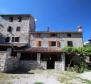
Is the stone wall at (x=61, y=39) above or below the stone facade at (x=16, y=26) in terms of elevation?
below

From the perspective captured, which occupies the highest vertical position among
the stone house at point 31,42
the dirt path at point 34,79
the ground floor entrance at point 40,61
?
the stone house at point 31,42

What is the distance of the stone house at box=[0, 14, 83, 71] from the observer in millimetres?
30547

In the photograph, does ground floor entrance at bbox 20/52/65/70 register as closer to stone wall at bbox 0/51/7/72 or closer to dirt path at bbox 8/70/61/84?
stone wall at bbox 0/51/7/72

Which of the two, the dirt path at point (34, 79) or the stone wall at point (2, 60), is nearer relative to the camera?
the dirt path at point (34, 79)

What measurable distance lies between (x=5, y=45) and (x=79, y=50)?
16302mm

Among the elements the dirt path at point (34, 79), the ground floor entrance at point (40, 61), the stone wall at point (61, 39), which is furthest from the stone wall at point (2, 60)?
the stone wall at point (61, 39)

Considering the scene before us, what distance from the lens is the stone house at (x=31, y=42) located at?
100 feet

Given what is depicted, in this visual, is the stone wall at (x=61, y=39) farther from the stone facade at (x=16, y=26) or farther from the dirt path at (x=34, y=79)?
the dirt path at (x=34, y=79)

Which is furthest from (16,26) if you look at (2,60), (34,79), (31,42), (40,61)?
(34,79)

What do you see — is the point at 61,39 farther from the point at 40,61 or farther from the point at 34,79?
the point at 34,79

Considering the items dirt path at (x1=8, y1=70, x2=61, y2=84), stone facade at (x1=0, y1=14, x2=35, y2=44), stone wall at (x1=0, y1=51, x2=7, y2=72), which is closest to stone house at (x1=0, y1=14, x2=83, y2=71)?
stone facade at (x1=0, y1=14, x2=35, y2=44)

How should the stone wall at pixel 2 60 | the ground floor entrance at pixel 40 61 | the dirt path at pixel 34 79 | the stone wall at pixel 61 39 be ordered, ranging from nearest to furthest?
the dirt path at pixel 34 79
the stone wall at pixel 2 60
the ground floor entrance at pixel 40 61
the stone wall at pixel 61 39

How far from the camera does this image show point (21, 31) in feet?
123

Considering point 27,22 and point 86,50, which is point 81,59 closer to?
point 86,50
